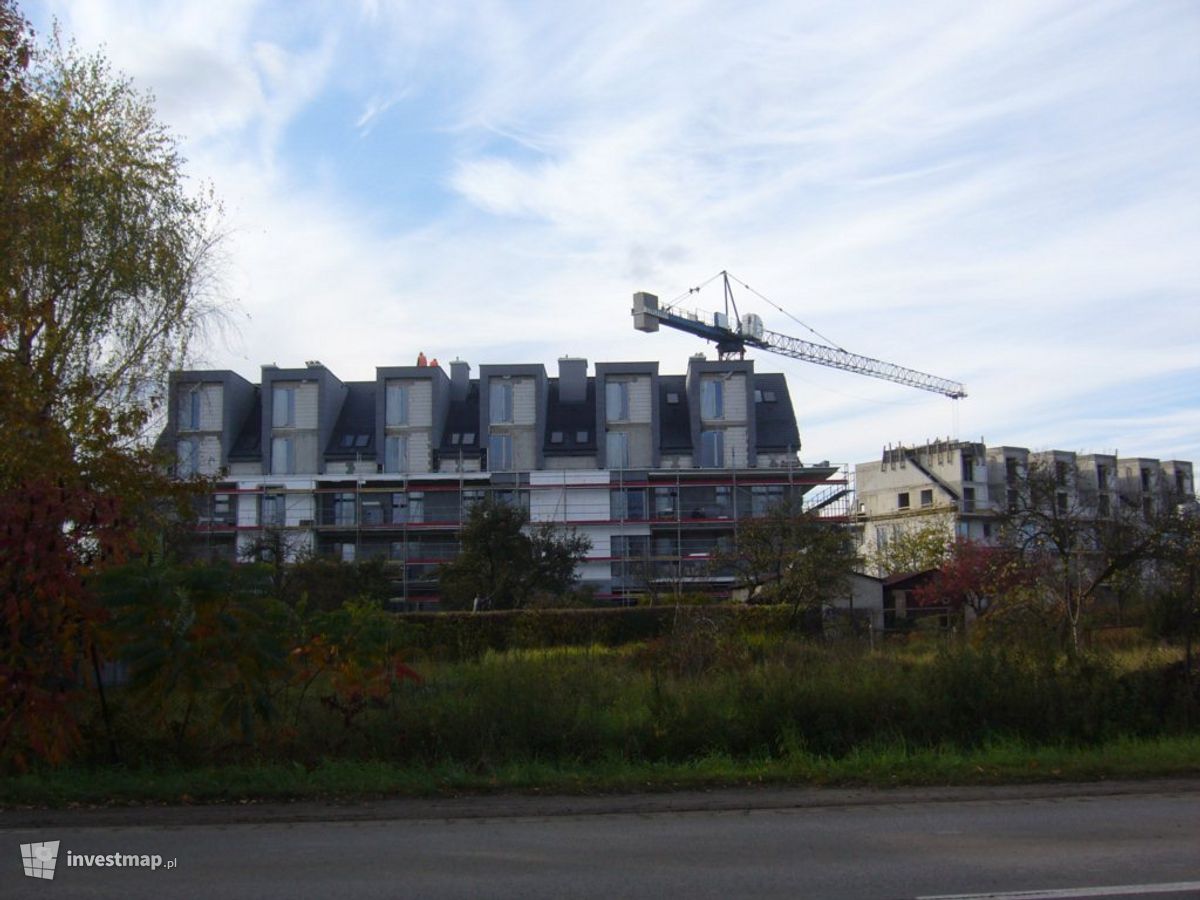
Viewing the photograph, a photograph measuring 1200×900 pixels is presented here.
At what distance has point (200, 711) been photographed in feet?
40.6

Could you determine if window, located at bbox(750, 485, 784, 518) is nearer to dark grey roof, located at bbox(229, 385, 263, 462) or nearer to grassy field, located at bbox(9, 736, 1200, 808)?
dark grey roof, located at bbox(229, 385, 263, 462)

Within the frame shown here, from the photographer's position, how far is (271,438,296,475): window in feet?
199

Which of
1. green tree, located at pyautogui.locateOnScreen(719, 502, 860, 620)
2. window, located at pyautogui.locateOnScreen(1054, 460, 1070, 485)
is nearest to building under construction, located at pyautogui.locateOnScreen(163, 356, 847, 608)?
green tree, located at pyautogui.locateOnScreen(719, 502, 860, 620)

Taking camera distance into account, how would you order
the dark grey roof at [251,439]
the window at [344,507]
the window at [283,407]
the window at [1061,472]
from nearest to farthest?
the window at [1061,472] → the window at [344,507] → the window at [283,407] → the dark grey roof at [251,439]

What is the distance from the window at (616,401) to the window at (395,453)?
38.1 ft

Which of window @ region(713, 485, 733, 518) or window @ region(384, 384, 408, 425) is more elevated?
window @ region(384, 384, 408, 425)

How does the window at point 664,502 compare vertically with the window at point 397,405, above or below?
below

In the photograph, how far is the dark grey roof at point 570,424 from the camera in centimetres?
6181

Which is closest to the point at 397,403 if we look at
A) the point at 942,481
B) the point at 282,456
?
the point at 282,456

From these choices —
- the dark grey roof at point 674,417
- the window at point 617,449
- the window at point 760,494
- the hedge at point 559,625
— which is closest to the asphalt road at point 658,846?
the hedge at point 559,625

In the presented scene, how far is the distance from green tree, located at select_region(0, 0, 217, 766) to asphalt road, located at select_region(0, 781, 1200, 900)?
7.05ft

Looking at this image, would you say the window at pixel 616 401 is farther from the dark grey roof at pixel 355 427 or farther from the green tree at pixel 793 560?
the green tree at pixel 793 560

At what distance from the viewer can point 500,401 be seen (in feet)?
203

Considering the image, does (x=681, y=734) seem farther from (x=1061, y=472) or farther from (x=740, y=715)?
(x=1061, y=472)
